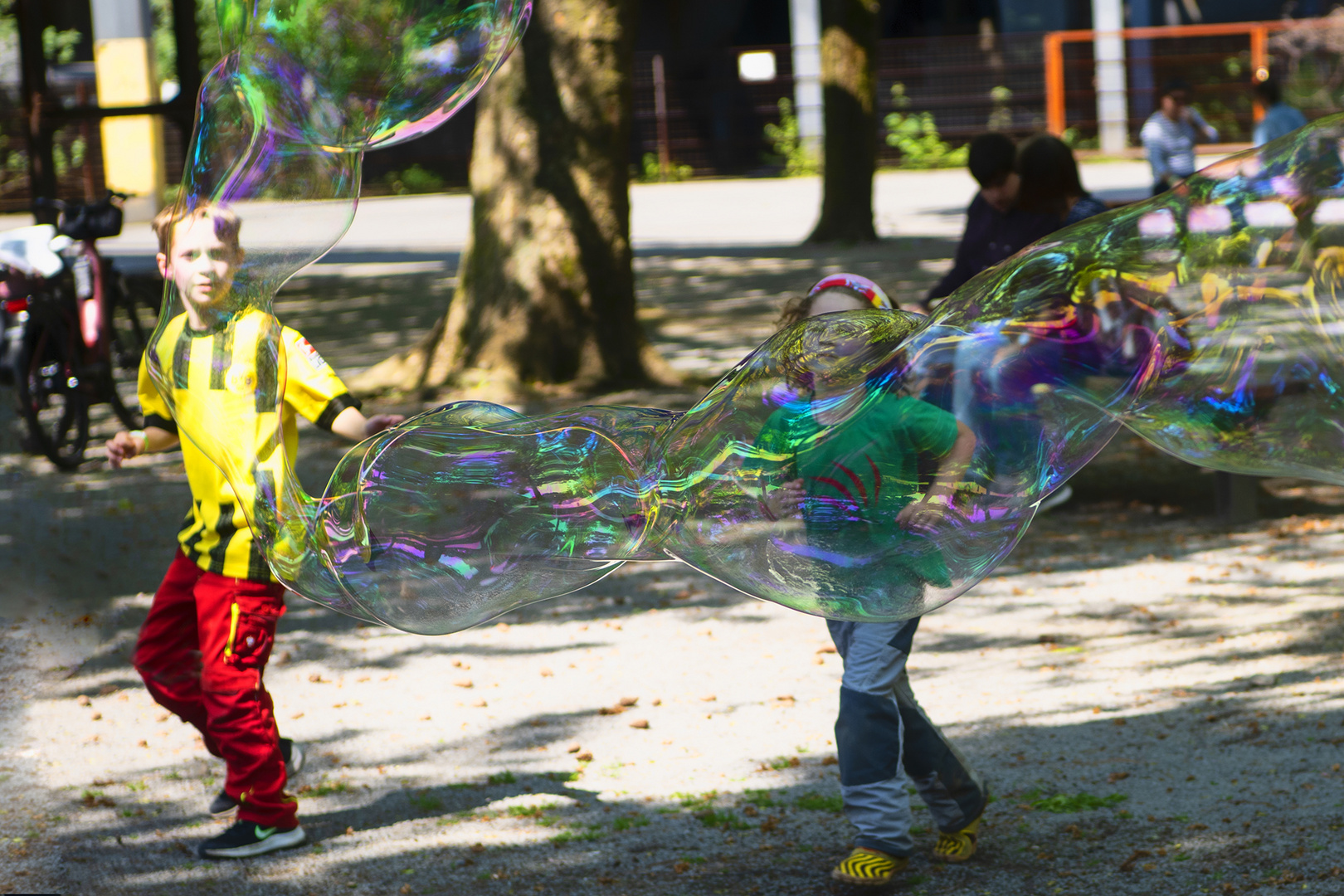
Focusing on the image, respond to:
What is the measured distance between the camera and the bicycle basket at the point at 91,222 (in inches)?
353

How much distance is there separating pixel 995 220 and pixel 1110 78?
24.2 m

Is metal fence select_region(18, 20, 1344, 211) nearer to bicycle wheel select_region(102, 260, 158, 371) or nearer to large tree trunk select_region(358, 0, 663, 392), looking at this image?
bicycle wheel select_region(102, 260, 158, 371)

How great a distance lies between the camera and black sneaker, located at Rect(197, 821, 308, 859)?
3.90 metres

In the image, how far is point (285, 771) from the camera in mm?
4230

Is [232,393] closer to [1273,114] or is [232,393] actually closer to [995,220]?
[995,220]

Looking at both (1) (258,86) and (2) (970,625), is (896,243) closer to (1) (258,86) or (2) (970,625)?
(2) (970,625)

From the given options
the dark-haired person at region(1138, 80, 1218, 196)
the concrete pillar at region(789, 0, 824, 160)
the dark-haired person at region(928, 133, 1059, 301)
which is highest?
the concrete pillar at region(789, 0, 824, 160)

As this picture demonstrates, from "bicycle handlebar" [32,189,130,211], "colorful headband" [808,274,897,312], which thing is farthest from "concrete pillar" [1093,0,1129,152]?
"colorful headband" [808,274,897,312]

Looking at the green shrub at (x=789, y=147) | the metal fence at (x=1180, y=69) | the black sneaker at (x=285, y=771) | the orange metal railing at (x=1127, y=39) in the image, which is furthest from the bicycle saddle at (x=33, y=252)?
the metal fence at (x=1180, y=69)

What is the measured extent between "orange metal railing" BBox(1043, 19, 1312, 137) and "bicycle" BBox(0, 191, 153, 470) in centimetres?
2312

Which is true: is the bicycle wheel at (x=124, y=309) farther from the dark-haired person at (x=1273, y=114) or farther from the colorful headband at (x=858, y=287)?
the dark-haired person at (x=1273, y=114)

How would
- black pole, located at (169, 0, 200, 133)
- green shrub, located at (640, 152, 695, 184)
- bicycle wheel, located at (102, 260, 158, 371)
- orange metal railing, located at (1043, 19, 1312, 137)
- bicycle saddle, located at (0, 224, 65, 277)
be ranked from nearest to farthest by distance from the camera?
bicycle saddle, located at (0, 224, 65, 277)
bicycle wheel, located at (102, 260, 158, 371)
black pole, located at (169, 0, 200, 133)
orange metal railing, located at (1043, 19, 1312, 137)
green shrub, located at (640, 152, 695, 184)

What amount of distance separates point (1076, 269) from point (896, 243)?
14.7 meters

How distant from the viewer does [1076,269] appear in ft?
9.43
